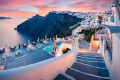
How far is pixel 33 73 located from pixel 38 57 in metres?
5.70

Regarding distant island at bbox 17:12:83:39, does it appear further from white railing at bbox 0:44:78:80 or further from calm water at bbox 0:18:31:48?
white railing at bbox 0:44:78:80

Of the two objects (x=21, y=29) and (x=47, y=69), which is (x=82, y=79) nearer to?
(x=47, y=69)

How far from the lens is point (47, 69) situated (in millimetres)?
1993

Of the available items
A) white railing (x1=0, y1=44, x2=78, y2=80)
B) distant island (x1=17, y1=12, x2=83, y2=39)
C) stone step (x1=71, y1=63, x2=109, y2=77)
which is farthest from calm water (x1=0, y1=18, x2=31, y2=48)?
white railing (x1=0, y1=44, x2=78, y2=80)

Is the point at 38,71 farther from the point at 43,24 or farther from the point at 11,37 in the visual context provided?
the point at 43,24

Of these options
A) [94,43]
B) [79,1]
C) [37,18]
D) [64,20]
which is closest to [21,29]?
[37,18]

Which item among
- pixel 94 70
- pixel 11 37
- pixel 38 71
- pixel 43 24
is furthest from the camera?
pixel 43 24

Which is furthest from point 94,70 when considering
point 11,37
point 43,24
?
point 43,24

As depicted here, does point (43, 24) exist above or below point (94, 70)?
above

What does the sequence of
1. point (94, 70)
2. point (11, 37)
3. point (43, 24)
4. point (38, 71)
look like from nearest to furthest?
point (38, 71) → point (94, 70) → point (11, 37) → point (43, 24)

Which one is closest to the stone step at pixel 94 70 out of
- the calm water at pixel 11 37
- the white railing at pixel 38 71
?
the white railing at pixel 38 71

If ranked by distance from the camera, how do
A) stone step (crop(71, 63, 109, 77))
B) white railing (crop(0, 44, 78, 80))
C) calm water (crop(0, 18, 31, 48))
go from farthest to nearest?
calm water (crop(0, 18, 31, 48)), stone step (crop(71, 63, 109, 77)), white railing (crop(0, 44, 78, 80))

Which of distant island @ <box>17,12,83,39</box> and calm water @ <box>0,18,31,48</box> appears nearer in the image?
calm water @ <box>0,18,31,48</box>

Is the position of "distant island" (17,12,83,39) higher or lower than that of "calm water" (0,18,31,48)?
higher
